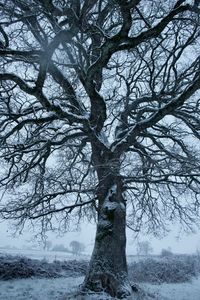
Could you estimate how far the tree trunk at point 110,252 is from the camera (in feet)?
22.5

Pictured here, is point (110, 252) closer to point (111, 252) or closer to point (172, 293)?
point (111, 252)

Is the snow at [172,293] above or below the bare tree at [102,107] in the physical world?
below

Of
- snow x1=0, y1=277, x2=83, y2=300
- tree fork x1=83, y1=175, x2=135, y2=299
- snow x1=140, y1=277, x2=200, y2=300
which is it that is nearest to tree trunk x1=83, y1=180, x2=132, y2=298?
tree fork x1=83, y1=175, x2=135, y2=299

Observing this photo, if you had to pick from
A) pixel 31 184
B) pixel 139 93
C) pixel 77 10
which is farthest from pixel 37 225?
pixel 77 10

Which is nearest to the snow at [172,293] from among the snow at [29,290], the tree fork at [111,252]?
the tree fork at [111,252]

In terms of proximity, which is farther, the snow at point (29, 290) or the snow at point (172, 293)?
the snow at point (172, 293)

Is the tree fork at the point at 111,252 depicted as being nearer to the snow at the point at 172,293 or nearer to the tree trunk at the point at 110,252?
the tree trunk at the point at 110,252

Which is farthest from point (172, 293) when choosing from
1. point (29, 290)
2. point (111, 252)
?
point (29, 290)

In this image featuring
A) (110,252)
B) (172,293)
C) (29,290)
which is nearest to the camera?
(110,252)

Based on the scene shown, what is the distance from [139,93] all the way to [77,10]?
4.09 m

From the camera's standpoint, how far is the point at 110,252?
7250 mm

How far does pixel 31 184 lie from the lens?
1001 cm

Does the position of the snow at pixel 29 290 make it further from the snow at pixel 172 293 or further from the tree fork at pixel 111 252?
the snow at pixel 172 293

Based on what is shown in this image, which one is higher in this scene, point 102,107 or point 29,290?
point 102,107
